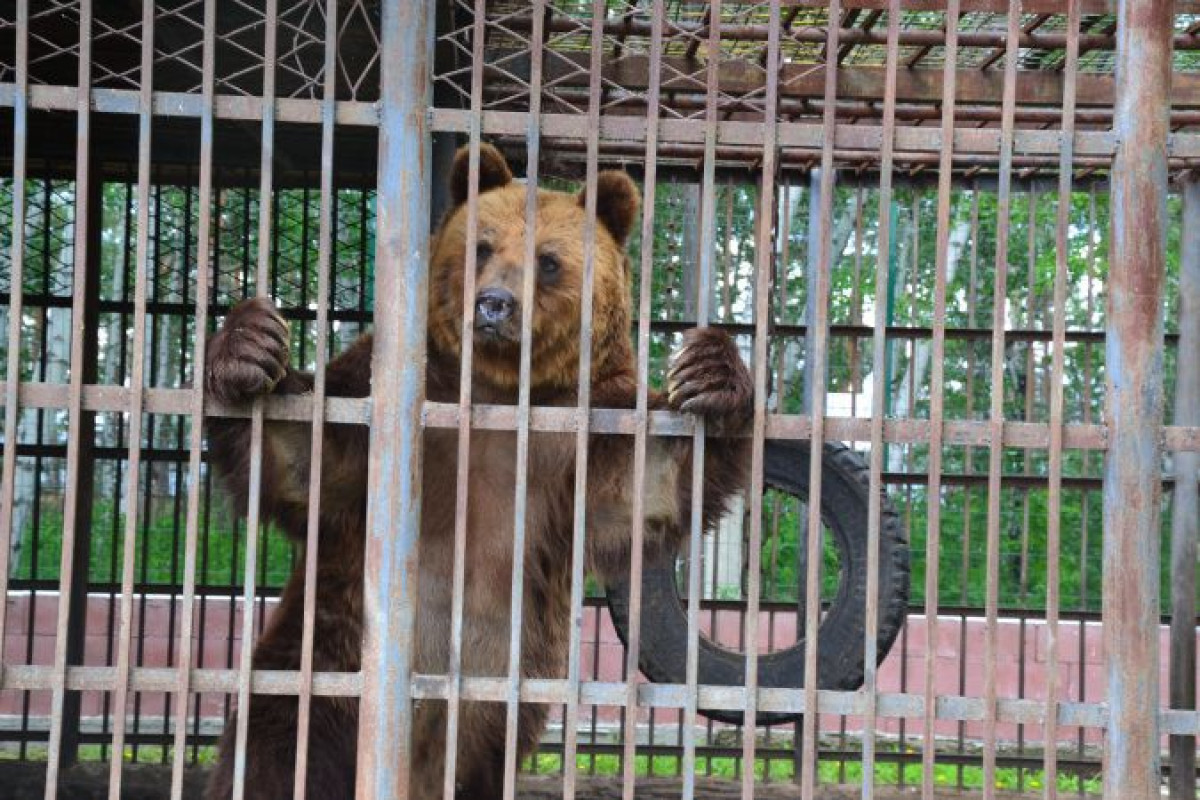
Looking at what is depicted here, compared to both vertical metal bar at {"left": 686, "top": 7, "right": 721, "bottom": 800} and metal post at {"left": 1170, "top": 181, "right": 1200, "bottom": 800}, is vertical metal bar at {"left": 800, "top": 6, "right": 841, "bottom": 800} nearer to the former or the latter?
vertical metal bar at {"left": 686, "top": 7, "right": 721, "bottom": 800}

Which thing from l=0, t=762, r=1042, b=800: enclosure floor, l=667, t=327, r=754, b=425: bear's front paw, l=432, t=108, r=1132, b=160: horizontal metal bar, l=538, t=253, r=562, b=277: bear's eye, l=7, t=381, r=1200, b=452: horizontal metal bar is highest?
l=432, t=108, r=1132, b=160: horizontal metal bar

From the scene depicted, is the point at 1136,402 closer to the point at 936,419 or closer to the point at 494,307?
the point at 936,419

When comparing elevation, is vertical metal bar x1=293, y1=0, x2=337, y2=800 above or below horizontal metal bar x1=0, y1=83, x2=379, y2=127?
below

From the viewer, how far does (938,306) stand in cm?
363

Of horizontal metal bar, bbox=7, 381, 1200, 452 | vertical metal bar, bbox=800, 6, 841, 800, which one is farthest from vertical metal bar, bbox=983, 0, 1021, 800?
vertical metal bar, bbox=800, 6, 841, 800

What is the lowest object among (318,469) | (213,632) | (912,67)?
(213,632)

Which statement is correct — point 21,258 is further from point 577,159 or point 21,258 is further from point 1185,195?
point 1185,195

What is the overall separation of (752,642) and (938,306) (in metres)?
1.05

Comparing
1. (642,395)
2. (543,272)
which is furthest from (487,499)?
(642,395)

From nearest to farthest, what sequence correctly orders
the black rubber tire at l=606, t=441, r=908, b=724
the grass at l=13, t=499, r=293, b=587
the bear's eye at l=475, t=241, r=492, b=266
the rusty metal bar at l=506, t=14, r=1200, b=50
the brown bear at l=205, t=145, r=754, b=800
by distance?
the brown bear at l=205, t=145, r=754, b=800 < the bear's eye at l=475, t=241, r=492, b=266 < the rusty metal bar at l=506, t=14, r=1200, b=50 < the black rubber tire at l=606, t=441, r=908, b=724 < the grass at l=13, t=499, r=293, b=587

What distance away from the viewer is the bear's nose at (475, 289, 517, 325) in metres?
4.55

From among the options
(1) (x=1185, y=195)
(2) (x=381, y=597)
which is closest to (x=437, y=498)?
(2) (x=381, y=597)

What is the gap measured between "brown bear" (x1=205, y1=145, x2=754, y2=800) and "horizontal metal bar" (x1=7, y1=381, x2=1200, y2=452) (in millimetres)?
871

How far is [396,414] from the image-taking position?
11.8ft
